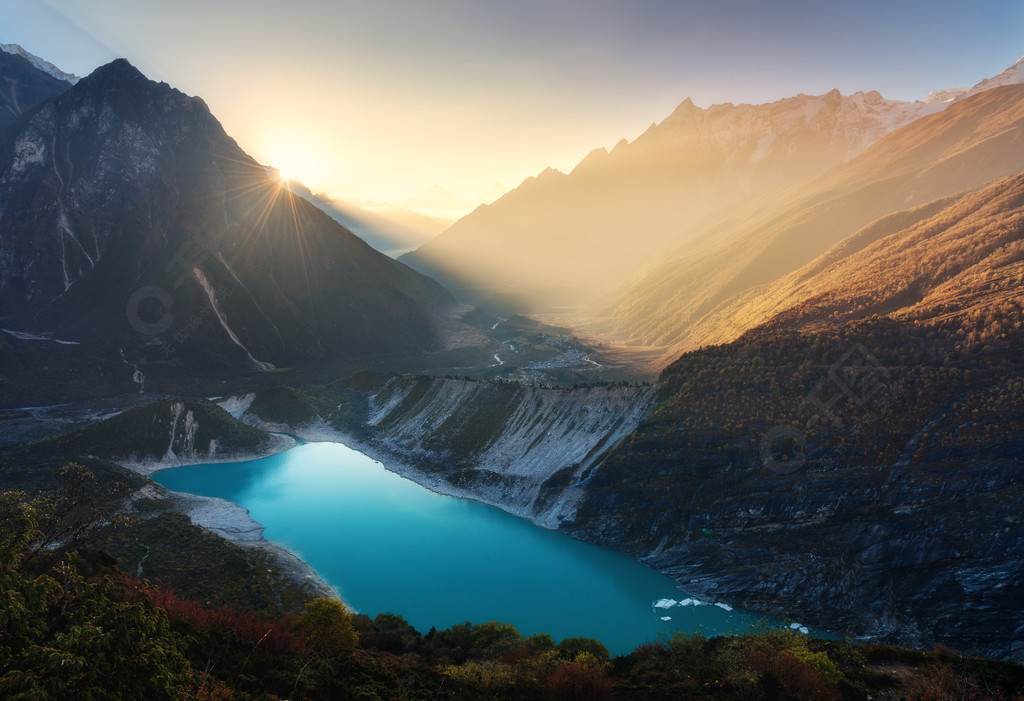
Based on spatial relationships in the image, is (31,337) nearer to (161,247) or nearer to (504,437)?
(161,247)

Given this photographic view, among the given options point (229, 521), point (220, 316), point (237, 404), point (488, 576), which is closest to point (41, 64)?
point (220, 316)

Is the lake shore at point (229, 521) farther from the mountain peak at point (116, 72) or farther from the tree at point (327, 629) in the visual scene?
the mountain peak at point (116, 72)

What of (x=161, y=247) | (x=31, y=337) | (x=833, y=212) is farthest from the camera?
(x=833, y=212)

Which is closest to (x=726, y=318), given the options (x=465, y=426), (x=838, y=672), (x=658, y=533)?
(x=465, y=426)

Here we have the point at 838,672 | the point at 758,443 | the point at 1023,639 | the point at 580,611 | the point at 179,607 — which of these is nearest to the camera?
the point at 838,672

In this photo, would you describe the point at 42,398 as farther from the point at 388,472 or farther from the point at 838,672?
the point at 838,672

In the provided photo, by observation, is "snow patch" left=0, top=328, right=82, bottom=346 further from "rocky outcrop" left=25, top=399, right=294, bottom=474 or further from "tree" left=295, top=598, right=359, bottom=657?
"tree" left=295, top=598, right=359, bottom=657
